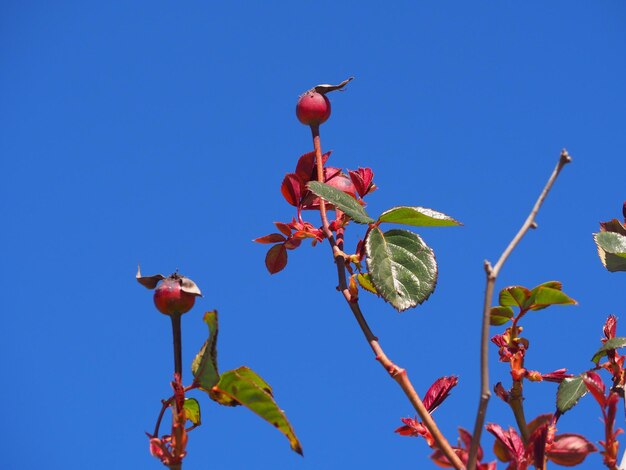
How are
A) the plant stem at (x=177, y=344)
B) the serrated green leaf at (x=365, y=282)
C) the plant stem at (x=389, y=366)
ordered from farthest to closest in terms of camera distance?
the serrated green leaf at (x=365, y=282) → the plant stem at (x=177, y=344) → the plant stem at (x=389, y=366)

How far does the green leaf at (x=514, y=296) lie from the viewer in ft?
4.39

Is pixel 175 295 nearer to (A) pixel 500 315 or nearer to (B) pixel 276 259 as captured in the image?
(B) pixel 276 259

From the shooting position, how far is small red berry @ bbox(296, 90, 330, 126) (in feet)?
5.02

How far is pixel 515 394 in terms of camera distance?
1.30 meters

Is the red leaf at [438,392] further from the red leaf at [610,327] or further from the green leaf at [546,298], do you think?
the red leaf at [610,327]

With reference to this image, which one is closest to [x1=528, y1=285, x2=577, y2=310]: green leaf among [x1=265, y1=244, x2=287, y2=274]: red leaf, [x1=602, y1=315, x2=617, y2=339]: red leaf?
[x1=602, y1=315, x2=617, y2=339]: red leaf

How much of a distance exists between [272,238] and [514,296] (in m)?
0.46

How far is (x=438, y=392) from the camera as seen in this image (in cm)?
137

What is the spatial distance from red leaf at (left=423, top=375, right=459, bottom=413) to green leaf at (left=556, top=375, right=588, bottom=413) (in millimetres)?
225

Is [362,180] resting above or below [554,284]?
above

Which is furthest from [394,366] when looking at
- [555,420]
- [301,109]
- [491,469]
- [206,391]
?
[301,109]

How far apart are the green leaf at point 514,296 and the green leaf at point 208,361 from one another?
0.49m

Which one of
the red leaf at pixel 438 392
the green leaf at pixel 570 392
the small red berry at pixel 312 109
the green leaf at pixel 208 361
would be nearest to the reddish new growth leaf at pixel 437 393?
the red leaf at pixel 438 392

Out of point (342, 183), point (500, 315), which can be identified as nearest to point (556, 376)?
point (500, 315)
